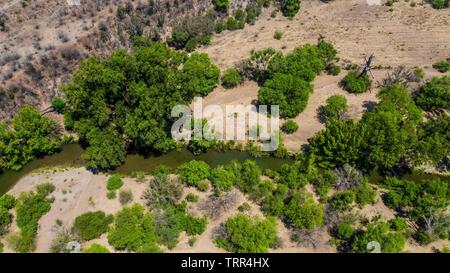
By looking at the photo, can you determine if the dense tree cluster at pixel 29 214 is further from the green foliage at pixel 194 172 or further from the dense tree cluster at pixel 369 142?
the dense tree cluster at pixel 369 142

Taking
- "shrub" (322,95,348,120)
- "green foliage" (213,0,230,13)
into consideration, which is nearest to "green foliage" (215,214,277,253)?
"shrub" (322,95,348,120)

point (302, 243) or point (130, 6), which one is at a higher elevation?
point (130, 6)

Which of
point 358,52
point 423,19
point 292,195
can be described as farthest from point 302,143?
point 423,19

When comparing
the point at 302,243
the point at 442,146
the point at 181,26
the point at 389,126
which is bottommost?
the point at 302,243

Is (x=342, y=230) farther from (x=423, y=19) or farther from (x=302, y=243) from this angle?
(x=423, y=19)

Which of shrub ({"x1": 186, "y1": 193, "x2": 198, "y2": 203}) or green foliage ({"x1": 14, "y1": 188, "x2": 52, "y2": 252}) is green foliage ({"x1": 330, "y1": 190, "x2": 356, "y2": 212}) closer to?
shrub ({"x1": 186, "y1": 193, "x2": 198, "y2": 203})

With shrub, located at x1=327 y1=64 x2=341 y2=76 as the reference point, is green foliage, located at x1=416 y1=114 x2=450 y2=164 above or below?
below
